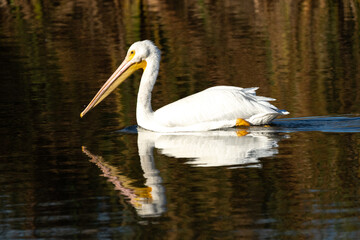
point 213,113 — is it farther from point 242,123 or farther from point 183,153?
point 183,153

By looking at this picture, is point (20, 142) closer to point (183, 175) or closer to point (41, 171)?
point (41, 171)

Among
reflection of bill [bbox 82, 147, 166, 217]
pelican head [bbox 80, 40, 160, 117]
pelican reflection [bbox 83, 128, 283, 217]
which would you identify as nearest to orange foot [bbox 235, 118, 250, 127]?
pelican reflection [bbox 83, 128, 283, 217]

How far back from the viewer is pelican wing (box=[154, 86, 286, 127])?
305 inches

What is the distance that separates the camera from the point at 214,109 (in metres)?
7.77

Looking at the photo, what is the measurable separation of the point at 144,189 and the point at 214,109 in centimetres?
231

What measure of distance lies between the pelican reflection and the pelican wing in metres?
0.14

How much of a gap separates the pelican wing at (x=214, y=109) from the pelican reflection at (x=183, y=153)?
0.14 meters

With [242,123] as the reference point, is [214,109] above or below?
above

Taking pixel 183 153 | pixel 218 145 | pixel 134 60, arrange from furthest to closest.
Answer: pixel 134 60 → pixel 218 145 → pixel 183 153

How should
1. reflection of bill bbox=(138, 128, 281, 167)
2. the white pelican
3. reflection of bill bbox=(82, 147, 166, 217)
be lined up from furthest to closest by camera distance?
the white pelican → reflection of bill bbox=(138, 128, 281, 167) → reflection of bill bbox=(82, 147, 166, 217)

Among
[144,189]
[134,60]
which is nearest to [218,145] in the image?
[144,189]

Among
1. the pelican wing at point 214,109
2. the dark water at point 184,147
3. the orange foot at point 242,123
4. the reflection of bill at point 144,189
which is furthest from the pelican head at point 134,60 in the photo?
the reflection of bill at point 144,189

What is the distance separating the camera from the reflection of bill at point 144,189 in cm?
512

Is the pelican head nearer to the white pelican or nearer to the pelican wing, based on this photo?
the white pelican
